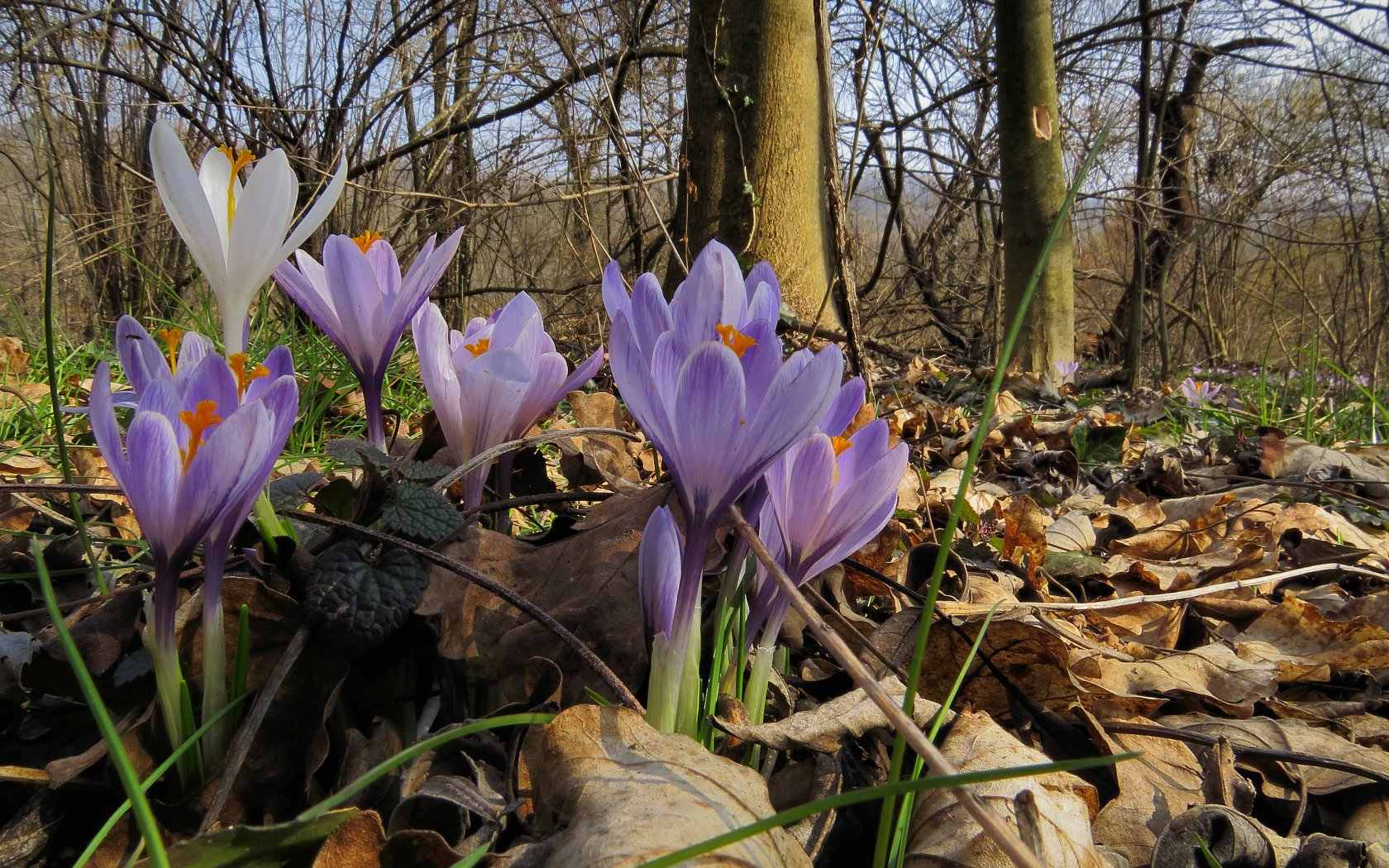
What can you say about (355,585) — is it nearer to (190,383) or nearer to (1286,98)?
(190,383)

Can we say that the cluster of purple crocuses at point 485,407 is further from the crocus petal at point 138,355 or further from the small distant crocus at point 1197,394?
the small distant crocus at point 1197,394

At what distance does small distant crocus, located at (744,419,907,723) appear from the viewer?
2.50ft

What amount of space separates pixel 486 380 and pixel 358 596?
26 centimetres

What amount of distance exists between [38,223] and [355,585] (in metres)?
7.70

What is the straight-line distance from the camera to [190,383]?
27.4 inches

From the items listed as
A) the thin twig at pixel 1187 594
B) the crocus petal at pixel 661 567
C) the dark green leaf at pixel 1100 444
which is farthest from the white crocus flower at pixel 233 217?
the dark green leaf at pixel 1100 444

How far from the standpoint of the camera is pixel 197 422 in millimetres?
658

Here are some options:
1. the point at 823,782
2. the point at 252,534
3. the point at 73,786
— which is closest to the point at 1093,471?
the point at 823,782

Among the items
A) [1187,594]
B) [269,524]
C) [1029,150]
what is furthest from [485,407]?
[1029,150]

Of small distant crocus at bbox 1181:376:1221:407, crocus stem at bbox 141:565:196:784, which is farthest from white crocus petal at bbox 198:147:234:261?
small distant crocus at bbox 1181:376:1221:407

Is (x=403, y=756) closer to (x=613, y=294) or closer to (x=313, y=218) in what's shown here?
(x=613, y=294)

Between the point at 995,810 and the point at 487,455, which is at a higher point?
the point at 487,455

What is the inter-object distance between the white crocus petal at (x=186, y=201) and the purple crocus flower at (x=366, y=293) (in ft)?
0.31

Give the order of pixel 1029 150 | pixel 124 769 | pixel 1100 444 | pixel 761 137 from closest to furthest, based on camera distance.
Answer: pixel 124 769 → pixel 1100 444 → pixel 761 137 → pixel 1029 150
